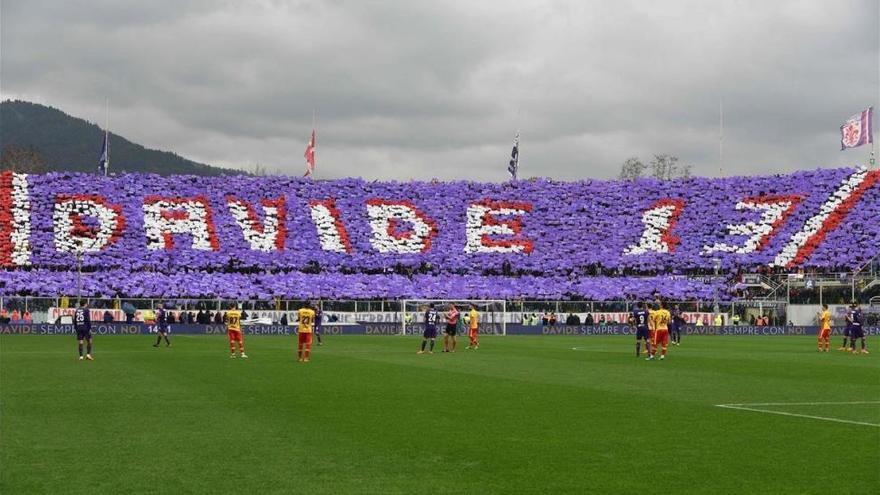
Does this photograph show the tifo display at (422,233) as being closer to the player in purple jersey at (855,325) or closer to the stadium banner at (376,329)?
the stadium banner at (376,329)

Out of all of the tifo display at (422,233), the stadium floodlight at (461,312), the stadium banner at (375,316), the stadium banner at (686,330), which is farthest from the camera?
the tifo display at (422,233)

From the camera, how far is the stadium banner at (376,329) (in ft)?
208

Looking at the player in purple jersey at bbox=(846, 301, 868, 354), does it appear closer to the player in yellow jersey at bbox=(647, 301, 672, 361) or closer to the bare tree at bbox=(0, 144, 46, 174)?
the player in yellow jersey at bbox=(647, 301, 672, 361)

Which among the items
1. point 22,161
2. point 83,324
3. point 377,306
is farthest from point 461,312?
→ point 22,161

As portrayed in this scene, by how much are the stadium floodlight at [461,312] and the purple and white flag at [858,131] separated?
34604 mm

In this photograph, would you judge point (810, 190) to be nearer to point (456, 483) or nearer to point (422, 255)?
point (422, 255)

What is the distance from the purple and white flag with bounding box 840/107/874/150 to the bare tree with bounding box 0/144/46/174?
407 feet

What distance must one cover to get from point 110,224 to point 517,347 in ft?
171

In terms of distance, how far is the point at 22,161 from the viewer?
564 ft

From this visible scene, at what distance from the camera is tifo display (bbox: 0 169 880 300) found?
3233 inches

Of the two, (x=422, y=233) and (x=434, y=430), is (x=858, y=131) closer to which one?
(x=422, y=233)

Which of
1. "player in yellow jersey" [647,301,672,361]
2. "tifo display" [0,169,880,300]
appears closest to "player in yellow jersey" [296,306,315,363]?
"player in yellow jersey" [647,301,672,361]

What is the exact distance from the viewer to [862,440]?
1527 centimetres

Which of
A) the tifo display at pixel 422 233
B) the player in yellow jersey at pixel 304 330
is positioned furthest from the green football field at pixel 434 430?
the tifo display at pixel 422 233
